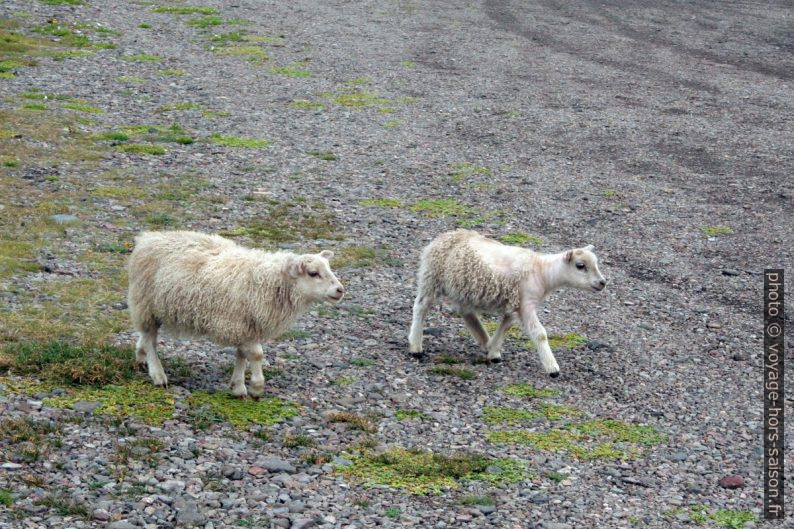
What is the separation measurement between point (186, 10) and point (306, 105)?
11.8m

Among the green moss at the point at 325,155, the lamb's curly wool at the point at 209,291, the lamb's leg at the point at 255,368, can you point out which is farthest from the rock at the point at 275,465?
the green moss at the point at 325,155

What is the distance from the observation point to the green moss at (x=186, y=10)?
114 feet

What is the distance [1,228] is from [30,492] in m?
7.58

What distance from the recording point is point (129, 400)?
9.94m

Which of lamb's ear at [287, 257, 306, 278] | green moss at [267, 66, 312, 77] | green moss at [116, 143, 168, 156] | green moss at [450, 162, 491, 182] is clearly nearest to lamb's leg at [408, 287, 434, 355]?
lamb's ear at [287, 257, 306, 278]

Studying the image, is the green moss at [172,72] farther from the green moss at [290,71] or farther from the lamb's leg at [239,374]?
the lamb's leg at [239,374]

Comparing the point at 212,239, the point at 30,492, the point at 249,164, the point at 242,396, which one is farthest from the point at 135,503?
the point at 249,164

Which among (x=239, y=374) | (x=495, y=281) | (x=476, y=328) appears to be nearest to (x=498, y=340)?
(x=476, y=328)

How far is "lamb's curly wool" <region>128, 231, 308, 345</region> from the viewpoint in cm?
1036

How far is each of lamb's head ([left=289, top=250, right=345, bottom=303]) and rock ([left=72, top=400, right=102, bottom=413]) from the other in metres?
2.33

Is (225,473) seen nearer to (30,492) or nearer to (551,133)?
(30,492)

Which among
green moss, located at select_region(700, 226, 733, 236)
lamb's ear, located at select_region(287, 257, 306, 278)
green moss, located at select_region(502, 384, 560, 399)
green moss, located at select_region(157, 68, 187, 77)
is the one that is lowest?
green moss, located at select_region(700, 226, 733, 236)

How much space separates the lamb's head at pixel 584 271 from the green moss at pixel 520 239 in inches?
177

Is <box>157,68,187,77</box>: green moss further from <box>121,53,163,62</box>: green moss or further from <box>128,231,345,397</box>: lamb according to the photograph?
<box>128,231,345,397</box>: lamb
